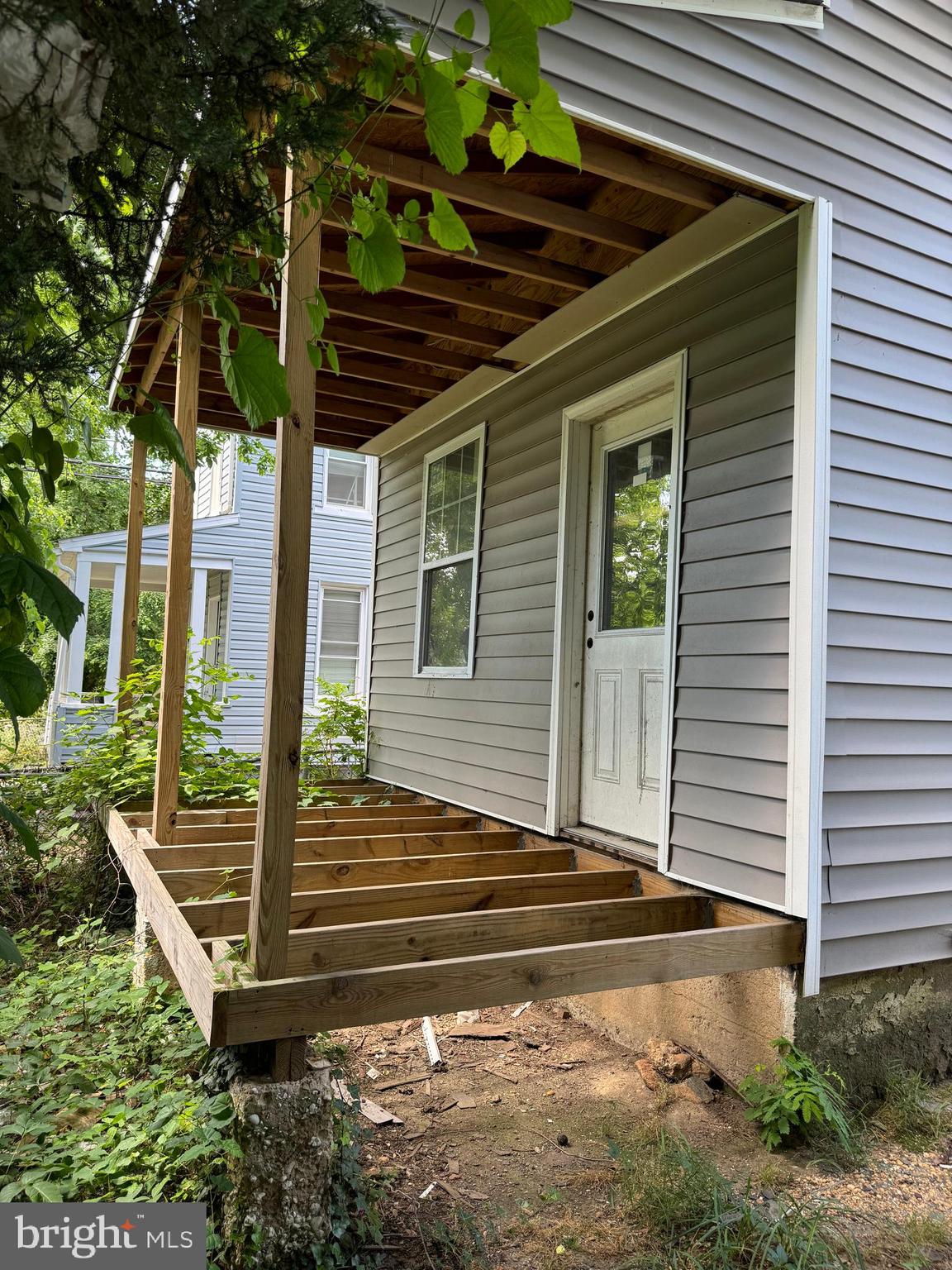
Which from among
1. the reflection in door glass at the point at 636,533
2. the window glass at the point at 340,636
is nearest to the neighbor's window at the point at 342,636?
the window glass at the point at 340,636

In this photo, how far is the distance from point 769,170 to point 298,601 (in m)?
2.58

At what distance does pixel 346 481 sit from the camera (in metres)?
13.2

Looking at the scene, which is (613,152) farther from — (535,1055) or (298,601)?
(535,1055)

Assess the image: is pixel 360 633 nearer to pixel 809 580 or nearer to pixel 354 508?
pixel 354 508

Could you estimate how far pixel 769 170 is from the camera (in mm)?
3385

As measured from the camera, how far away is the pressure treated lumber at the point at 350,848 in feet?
12.6

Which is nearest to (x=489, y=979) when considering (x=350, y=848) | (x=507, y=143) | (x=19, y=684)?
(x=350, y=848)

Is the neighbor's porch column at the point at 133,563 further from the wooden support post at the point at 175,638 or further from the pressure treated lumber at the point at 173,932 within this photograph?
the pressure treated lumber at the point at 173,932

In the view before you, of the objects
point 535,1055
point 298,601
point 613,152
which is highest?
point 613,152

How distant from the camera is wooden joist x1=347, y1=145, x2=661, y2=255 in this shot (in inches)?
136

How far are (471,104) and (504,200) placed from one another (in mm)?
2595

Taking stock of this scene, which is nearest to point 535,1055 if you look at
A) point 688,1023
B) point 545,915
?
point 688,1023

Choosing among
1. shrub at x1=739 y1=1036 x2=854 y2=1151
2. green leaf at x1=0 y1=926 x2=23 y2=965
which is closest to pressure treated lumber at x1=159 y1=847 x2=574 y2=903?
shrub at x1=739 y1=1036 x2=854 y2=1151

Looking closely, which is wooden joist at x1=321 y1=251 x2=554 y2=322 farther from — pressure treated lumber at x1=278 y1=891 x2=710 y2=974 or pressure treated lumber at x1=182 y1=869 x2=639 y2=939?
pressure treated lumber at x1=278 y1=891 x2=710 y2=974
